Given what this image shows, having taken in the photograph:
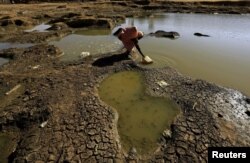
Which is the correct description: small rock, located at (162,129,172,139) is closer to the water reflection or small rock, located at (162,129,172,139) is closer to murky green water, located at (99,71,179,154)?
murky green water, located at (99,71,179,154)

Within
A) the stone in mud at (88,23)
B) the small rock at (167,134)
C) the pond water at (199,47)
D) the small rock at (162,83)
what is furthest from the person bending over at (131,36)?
the stone in mud at (88,23)

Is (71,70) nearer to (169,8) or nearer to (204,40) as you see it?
(204,40)

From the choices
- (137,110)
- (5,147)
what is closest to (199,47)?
(137,110)

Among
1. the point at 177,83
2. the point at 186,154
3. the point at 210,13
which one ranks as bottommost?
the point at 186,154

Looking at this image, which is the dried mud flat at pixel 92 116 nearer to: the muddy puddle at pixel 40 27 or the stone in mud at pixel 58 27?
the stone in mud at pixel 58 27

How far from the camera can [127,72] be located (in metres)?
7.21

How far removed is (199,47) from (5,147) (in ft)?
24.4

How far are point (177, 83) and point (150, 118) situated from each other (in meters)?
1.57

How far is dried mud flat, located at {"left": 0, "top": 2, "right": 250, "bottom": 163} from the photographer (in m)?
4.22

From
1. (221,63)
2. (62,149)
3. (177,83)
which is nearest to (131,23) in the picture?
(221,63)

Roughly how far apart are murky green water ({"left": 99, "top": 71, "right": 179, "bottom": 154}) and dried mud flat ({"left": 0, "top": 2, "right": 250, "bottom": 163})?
0.17 m

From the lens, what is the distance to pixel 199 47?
9.68 m

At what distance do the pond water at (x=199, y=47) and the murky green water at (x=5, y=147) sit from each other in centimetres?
434

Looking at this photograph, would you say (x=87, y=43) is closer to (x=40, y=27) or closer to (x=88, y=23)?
(x=88, y=23)
